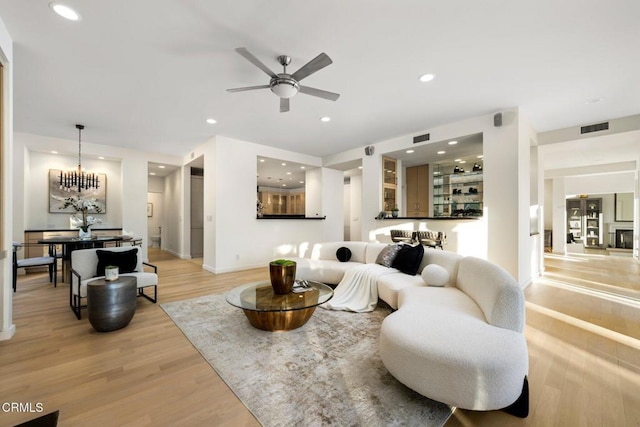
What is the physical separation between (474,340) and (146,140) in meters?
6.76

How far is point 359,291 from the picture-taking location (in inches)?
132

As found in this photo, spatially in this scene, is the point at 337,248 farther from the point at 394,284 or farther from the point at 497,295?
the point at 497,295

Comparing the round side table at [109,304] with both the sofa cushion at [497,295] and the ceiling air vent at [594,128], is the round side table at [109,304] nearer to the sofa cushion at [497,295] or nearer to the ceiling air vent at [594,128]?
the sofa cushion at [497,295]

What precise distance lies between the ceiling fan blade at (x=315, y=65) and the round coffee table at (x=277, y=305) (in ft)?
7.15

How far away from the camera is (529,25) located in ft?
7.32

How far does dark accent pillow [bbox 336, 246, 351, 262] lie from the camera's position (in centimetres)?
419

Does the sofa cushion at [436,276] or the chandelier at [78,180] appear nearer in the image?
the sofa cushion at [436,276]

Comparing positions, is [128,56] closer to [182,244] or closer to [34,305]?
[34,305]

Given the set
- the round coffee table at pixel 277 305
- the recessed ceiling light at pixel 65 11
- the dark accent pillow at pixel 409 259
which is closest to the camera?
the recessed ceiling light at pixel 65 11

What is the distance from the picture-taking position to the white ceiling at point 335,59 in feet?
6.89

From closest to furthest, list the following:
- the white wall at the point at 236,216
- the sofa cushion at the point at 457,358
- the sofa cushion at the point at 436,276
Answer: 1. the sofa cushion at the point at 457,358
2. the sofa cushion at the point at 436,276
3. the white wall at the point at 236,216

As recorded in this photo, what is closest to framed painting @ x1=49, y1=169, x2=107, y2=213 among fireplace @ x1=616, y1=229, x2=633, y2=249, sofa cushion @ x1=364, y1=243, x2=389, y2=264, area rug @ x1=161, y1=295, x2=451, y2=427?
area rug @ x1=161, y1=295, x2=451, y2=427

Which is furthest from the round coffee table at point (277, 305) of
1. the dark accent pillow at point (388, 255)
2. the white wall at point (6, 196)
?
the white wall at point (6, 196)

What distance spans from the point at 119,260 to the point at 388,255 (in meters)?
3.59
